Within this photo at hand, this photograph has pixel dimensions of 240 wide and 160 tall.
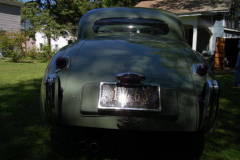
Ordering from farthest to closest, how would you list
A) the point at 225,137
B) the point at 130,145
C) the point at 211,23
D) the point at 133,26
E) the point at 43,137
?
the point at 211,23 < the point at 133,26 < the point at 225,137 < the point at 43,137 < the point at 130,145

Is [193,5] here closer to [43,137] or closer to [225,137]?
[225,137]

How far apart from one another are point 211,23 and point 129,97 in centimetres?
1610

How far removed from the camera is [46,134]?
306cm

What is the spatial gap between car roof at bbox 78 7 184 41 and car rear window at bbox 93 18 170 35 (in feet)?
0.18

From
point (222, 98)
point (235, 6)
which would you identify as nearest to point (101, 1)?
point (235, 6)

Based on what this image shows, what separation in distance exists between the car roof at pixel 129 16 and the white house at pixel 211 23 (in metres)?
11.6

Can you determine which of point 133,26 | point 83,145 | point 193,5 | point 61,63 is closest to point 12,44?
point 193,5

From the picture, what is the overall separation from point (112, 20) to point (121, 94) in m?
1.71

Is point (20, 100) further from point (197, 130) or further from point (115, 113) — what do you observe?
point (197, 130)

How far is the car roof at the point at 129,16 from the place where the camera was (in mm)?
3318

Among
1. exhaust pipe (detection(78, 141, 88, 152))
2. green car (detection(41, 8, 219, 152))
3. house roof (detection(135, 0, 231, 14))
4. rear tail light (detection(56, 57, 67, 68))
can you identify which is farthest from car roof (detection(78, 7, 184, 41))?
house roof (detection(135, 0, 231, 14))

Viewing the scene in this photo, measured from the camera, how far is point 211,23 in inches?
645

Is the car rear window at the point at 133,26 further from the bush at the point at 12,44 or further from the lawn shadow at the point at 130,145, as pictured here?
the bush at the point at 12,44

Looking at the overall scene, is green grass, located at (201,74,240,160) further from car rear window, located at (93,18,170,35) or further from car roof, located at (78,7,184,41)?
car rear window, located at (93,18,170,35)
